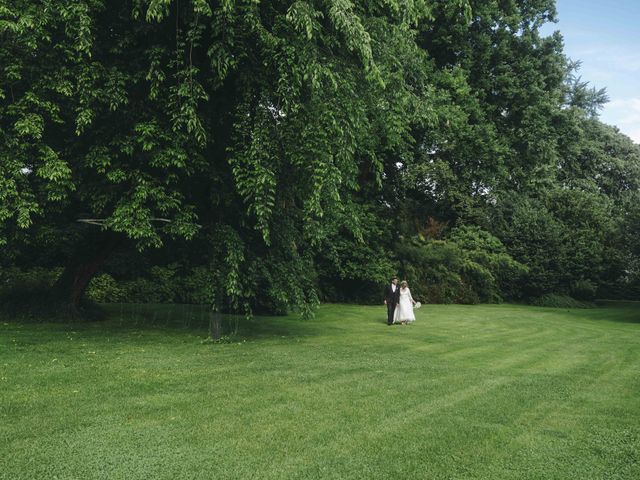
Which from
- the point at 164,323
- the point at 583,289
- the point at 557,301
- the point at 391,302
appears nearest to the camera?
the point at 164,323

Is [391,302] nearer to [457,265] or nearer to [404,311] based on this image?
[404,311]

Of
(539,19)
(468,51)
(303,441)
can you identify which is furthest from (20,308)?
(539,19)

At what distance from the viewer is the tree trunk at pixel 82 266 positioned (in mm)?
14859

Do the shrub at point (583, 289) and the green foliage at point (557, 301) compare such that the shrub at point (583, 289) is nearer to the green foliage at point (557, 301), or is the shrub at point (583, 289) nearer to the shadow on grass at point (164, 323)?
the green foliage at point (557, 301)

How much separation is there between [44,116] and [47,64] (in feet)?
3.22

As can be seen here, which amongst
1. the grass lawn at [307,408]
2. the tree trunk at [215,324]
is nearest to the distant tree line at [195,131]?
the tree trunk at [215,324]

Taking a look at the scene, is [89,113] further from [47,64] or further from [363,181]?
[363,181]

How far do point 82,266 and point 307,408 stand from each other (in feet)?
35.1

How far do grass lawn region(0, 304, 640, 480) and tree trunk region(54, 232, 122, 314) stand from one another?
6.52 feet

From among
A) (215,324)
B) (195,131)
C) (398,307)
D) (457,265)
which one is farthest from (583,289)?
(195,131)

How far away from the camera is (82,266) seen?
1543cm

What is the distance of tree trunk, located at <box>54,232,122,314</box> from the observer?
14.9m

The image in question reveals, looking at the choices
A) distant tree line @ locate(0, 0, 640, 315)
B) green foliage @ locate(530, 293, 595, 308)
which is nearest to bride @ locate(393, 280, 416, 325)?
distant tree line @ locate(0, 0, 640, 315)

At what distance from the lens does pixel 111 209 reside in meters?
12.8
